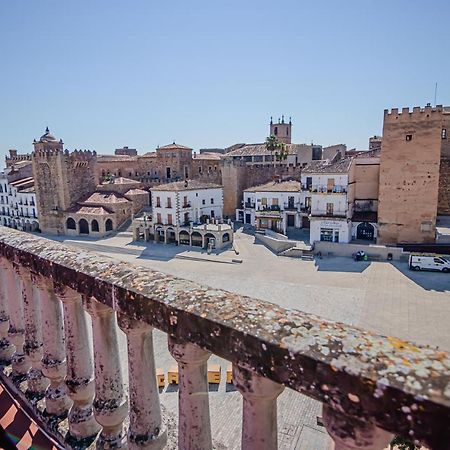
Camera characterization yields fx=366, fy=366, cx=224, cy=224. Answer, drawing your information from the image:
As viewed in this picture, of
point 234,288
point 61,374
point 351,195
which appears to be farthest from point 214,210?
point 61,374

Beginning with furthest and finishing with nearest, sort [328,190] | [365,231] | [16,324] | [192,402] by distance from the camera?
1. [365,231]
2. [328,190]
3. [16,324]
4. [192,402]

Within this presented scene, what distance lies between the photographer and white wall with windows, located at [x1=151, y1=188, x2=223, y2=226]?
39.3m

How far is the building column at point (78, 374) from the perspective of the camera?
301cm

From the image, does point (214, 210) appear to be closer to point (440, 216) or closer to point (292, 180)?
point (292, 180)

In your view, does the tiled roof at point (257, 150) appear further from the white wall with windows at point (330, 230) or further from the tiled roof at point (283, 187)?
the white wall with windows at point (330, 230)

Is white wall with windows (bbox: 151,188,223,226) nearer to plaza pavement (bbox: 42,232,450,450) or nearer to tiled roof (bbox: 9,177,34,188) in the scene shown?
plaza pavement (bbox: 42,232,450,450)

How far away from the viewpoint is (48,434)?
10.2 feet

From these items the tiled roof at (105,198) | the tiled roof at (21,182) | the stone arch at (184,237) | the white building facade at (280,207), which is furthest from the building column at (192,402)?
the tiled roof at (21,182)

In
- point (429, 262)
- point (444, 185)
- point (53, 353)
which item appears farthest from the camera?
point (444, 185)

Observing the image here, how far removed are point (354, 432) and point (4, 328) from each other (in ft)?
12.9

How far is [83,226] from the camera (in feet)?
155

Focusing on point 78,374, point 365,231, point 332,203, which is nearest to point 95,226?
point 332,203

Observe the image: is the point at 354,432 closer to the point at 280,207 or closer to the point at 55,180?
the point at 280,207

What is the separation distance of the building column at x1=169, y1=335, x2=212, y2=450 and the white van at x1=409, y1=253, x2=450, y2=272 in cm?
3046
